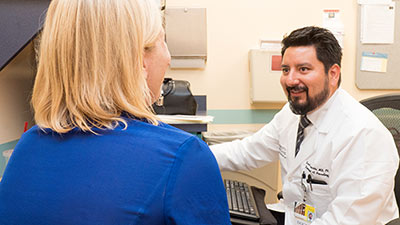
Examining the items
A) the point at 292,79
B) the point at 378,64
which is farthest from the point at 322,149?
the point at 378,64

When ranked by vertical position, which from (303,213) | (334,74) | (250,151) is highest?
(334,74)

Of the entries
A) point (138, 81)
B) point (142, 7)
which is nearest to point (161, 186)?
point (138, 81)

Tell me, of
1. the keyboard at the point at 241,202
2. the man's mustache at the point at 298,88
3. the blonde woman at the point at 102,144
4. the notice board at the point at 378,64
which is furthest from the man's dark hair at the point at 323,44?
the notice board at the point at 378,64

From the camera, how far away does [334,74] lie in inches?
48.9

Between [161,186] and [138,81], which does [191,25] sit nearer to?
[138,81]

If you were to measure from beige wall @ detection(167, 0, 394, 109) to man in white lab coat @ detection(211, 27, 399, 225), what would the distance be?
0.75m

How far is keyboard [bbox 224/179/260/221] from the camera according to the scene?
0.96 m

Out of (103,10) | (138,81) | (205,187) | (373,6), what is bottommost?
(205,187)

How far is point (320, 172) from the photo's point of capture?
1.08 meters

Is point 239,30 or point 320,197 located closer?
point 320,197

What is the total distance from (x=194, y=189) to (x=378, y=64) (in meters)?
2.08

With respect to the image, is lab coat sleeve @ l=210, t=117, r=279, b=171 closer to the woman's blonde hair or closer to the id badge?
the id badge

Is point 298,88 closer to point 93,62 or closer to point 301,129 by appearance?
point 301,129

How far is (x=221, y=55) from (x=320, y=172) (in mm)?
1202
